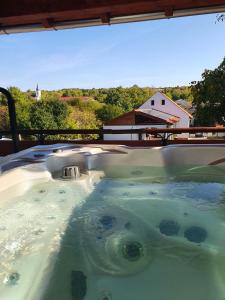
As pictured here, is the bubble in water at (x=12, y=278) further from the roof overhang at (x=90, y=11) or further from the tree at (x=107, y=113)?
the tree at (x=107, y=113)

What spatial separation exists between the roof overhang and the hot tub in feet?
3.43

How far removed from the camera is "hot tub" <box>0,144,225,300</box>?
3.93ft

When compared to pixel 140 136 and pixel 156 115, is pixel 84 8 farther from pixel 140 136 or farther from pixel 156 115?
pixel 156 115

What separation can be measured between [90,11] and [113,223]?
1.68m

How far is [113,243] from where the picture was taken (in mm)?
1507

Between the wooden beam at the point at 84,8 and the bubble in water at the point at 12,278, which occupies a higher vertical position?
the wooden beam at the point at 84,8

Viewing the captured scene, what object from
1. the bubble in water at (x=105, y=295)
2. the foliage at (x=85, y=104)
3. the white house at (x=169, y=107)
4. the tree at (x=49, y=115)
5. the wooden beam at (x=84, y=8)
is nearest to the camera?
the bubble in water at (x=105, y=295)

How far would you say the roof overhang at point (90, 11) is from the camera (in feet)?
8.16

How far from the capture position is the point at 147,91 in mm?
33219

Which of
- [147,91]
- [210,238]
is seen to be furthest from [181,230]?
[147,91]

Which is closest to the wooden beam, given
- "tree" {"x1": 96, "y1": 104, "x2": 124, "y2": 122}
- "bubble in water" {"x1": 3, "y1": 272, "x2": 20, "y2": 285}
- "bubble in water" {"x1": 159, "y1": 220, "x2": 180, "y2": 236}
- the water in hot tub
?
the water in hot tub

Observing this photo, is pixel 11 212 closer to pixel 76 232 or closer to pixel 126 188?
pixel 76 232

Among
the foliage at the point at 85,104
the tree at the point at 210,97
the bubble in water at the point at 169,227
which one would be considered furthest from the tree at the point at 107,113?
the bubble in water at the point at 169,227

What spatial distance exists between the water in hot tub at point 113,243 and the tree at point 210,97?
2.49m
